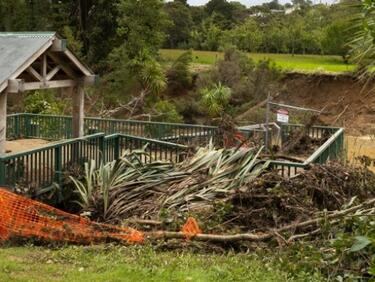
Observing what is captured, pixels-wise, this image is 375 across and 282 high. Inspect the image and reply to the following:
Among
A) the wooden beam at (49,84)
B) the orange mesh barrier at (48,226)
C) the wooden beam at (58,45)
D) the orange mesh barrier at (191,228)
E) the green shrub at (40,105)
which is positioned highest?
the wooden beam at (58,45)

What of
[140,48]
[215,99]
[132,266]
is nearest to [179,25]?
[140,48]

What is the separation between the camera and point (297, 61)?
50938 millimetres

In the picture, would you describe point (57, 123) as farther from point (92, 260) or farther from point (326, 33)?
point (326, 33)

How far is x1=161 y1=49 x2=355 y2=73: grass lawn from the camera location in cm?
4416

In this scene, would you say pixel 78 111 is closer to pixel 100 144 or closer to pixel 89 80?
pixel 89 80

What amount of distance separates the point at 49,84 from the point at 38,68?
20.1 inches

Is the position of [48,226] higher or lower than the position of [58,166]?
lower

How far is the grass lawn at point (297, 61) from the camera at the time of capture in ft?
145

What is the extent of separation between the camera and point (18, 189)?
33.1 feet

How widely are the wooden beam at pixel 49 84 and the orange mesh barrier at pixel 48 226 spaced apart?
2.86m

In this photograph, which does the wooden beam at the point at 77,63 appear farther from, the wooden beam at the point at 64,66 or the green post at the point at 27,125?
the green post at the point at 27,125

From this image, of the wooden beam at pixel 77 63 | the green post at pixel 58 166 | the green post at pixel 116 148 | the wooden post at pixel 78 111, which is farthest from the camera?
the wooden post at pixel 78 111

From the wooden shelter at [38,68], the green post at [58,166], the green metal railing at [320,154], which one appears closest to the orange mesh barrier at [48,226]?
the green post at [58,166]

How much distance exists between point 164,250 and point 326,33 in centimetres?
3869
